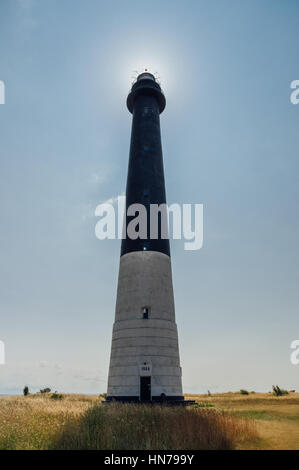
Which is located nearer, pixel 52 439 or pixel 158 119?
pixel 52 439

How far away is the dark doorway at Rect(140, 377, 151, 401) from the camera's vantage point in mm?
23219

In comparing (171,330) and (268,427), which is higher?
(171,330)

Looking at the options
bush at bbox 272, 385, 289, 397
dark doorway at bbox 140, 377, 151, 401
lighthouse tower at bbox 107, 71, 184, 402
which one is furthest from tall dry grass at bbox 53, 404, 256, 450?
bush at bbox 272, 385, 289, 397

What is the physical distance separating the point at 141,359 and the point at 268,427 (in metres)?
9.97

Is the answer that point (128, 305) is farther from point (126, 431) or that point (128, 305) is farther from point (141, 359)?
point (126, 431)

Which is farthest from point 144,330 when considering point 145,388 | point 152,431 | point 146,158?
point 146,158

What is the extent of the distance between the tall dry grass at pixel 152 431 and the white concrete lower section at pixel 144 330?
25.1 feet

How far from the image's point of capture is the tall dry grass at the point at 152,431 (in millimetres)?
11945

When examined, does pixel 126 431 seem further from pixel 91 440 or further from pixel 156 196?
pixel 156 196

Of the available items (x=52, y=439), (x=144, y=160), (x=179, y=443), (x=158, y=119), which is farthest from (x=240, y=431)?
(x=158, y=119)

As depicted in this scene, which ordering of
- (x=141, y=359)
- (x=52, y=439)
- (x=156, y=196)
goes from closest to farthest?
(x=52, y=439) < (x=141, y=359) < (x=156, y=196)
